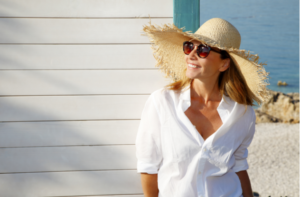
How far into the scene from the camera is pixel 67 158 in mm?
1855

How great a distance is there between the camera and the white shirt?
5.53ft

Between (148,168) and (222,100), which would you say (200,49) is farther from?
(148,168)

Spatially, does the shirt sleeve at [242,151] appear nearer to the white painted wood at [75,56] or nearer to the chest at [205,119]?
the chest at [205,119]

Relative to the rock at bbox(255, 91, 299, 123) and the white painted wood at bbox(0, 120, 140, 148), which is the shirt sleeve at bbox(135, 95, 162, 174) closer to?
the white painted wood at bbox(0, 120, 140, 148)

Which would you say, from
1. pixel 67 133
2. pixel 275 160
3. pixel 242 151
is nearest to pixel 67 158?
pixel 67 133

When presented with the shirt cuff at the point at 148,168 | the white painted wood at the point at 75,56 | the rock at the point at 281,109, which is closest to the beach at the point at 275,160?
the rock at the point at 281,109

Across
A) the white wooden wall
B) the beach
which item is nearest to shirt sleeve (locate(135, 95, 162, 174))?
the white wooden wall

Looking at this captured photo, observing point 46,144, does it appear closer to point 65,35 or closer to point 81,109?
point 81,109

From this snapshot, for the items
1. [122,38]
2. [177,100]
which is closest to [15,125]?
[122,38]

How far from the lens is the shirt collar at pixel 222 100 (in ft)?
5.80

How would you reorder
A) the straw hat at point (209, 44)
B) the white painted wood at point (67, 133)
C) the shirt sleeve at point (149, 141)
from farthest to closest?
the white painted wood at point (67, 133) < the shirt sleeve at point (149, 141) < the straw hat at point (209, 44)

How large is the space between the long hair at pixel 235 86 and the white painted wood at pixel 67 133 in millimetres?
376

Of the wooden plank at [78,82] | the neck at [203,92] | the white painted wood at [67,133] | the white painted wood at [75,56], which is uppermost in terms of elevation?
the white painted wood at [75,56]

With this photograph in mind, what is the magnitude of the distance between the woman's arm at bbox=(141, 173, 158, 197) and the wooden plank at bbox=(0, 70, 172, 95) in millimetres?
514
